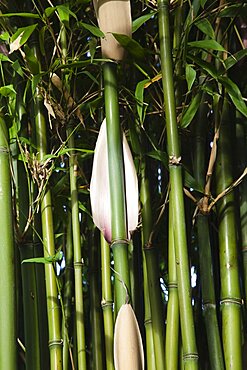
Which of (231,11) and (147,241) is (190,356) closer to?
(147,241)

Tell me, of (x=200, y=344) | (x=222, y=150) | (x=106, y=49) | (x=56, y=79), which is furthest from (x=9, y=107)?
(x=200, y=344)

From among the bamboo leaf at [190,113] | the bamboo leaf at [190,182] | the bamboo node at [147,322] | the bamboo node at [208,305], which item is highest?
the bamboo leaf at [190,113]

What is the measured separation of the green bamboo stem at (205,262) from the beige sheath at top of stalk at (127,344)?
0.70ft

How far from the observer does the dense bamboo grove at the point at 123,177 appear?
78 centimetres

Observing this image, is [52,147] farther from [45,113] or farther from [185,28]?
[185,28]

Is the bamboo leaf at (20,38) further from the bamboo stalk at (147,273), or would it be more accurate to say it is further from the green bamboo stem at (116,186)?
the bamboo stalk at (147,273)

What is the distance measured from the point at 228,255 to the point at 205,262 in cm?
3

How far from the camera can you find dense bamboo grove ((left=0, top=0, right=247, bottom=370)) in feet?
2.55

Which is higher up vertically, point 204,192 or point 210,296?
point 204,192

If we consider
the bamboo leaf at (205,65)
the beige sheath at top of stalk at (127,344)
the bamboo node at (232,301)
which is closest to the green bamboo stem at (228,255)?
the bamboo node at (232,301)

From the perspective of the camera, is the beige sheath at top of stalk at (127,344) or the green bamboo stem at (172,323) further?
the green bamboo stem at (172,323)

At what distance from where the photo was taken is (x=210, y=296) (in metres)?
0.91

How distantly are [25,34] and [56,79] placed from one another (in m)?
0.08

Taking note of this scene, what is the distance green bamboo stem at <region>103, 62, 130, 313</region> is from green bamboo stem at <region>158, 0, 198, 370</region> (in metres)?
0.06
